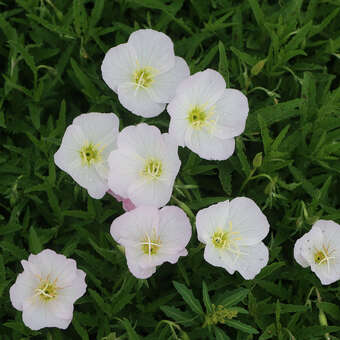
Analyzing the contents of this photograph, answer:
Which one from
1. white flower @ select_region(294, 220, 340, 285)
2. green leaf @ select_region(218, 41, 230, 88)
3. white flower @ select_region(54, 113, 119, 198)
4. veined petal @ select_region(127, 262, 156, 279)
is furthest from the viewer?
green leaf @ select_region(218, 41, 230, 88)

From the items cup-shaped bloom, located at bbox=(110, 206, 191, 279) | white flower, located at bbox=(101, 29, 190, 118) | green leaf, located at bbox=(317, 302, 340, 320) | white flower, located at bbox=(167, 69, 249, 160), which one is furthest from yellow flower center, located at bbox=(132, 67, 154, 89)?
green leaf, located at bbox=(317, 302, 340, 320)

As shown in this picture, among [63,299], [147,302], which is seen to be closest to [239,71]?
[147,302]

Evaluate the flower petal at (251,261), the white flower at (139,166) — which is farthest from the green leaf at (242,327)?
the white flower at (139,166)

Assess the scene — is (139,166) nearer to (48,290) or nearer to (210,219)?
(210,219)

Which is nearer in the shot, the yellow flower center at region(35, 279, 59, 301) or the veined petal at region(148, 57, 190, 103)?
the yellow flower center at region(35, 279, 59, 301)

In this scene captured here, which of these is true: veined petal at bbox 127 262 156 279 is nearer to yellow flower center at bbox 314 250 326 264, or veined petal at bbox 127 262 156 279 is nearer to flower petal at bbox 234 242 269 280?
flower petal at bbox 234 242 269 280

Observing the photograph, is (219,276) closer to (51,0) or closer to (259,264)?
(259,264)
